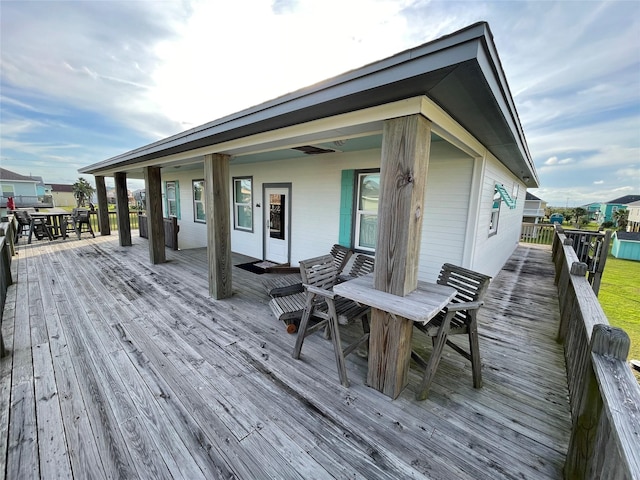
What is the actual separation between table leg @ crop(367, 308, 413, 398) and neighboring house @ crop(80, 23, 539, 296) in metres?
0.64

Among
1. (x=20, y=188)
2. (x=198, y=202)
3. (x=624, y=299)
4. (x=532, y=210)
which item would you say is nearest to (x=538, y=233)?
(x=624, y=299)

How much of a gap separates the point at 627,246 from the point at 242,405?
2239 cm

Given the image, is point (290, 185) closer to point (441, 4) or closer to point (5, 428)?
point (441, 4)

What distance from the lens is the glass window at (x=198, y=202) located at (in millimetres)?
8062

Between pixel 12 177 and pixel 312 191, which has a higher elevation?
pixel 12 177

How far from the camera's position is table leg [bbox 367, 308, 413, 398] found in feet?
6.52

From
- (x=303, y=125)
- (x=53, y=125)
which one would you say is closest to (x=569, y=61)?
(x=303, y=125)

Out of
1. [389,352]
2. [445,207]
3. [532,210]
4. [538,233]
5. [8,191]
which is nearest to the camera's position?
Answer: [389,352]

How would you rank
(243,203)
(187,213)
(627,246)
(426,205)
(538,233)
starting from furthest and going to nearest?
(627,246) < (538,233) < (187,213) < (243,203) < (426,205)

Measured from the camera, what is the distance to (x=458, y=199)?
3.66 m

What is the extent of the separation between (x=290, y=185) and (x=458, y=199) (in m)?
3.42

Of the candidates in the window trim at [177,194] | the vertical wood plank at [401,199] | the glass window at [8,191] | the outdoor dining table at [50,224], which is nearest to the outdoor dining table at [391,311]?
the vertical wood plank at [401,199]

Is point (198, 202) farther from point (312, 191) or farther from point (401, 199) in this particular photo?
point (401, 199)

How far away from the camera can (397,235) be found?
76.9 inches
